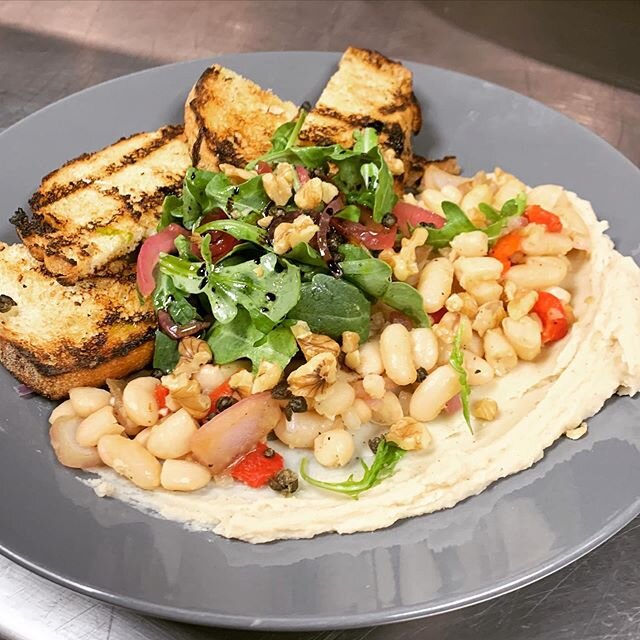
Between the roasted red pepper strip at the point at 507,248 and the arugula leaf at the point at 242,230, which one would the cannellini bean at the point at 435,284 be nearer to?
the roasted red pepper strip at the point at 507,248

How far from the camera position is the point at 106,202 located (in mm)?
2299

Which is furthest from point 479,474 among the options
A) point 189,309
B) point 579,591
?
point 189,309

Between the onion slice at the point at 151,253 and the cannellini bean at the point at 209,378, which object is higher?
the onion slice at the point at 151,253

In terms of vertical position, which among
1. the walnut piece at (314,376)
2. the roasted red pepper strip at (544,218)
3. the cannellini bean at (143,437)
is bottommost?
the cannellini bean at (143,437)

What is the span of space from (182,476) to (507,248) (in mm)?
1128

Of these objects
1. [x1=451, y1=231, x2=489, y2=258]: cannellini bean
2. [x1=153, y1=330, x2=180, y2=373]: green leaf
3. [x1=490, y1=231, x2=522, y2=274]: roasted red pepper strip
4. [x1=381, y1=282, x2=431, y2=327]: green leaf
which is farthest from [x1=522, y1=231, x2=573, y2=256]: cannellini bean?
[x1=153, y1=330, x2=180, y2=373]: green leaf

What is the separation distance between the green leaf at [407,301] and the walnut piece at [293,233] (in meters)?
0.26

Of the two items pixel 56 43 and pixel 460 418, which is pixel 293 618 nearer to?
pixel 460 418

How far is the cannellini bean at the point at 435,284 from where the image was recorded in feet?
6.86

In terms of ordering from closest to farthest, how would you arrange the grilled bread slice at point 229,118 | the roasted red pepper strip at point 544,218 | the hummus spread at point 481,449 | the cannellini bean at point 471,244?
the hummus spread at point 481,449 → the cannellini bean at point 471,244 → the roasted red pepper strip at point 544,218 → the grilled bread slice at point 229,118

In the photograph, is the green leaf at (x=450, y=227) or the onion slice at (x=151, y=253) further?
the green leaf at (x=450, y=227)

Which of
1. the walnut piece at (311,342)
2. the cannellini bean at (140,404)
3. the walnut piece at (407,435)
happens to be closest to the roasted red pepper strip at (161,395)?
the cannellini bean at (140,404)

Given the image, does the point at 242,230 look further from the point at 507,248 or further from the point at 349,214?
the point at 507,248

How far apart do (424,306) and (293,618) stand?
2.97 ft
